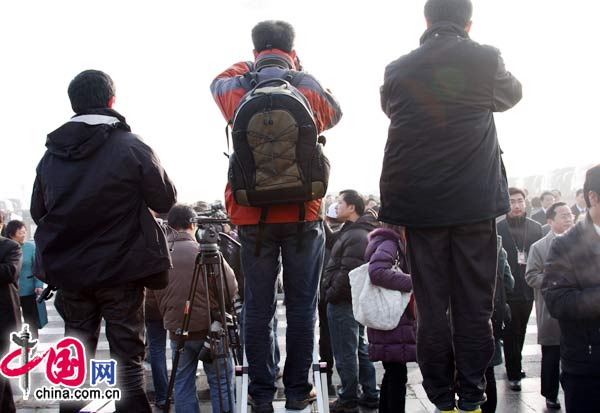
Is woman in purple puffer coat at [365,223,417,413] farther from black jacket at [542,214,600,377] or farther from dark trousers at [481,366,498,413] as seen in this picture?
black jacket at [542,214,600,377]

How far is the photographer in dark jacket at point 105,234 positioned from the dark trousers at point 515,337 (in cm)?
472

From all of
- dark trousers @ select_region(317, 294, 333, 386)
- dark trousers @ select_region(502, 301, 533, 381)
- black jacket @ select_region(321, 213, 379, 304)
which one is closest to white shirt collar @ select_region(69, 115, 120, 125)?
black jacket @ select_region(321, 213, 379, 304)

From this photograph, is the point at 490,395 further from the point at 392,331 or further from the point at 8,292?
the point at 8,292

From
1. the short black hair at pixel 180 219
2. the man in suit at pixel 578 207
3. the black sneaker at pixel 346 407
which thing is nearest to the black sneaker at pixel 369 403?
the black sneaker at pixel 346 407

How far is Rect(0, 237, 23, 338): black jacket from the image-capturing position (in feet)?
17.4

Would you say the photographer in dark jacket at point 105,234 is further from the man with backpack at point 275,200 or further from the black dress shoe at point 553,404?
the black dress shoe at point 553,404

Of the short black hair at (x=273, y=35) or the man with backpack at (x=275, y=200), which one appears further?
the short black hair at (x=273, y=35)

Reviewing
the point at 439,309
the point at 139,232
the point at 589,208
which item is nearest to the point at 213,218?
the point at 139,232

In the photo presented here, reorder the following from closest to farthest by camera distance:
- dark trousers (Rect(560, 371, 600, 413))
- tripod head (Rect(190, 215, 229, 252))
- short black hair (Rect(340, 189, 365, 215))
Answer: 1. dark trousers (Rect(560, 371, 600, 413))
2. tripod head (Rect(190, 215, 229, 252))
3. short black hair (Rect(340, 189, 365, 215))

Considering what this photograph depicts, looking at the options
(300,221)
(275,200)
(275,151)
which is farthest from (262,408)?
(275,151)

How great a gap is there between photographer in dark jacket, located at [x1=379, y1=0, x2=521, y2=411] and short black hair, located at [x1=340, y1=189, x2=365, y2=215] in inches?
138

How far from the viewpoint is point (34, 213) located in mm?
3656

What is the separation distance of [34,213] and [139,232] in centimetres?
73

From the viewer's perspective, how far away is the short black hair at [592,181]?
3.65 metres
